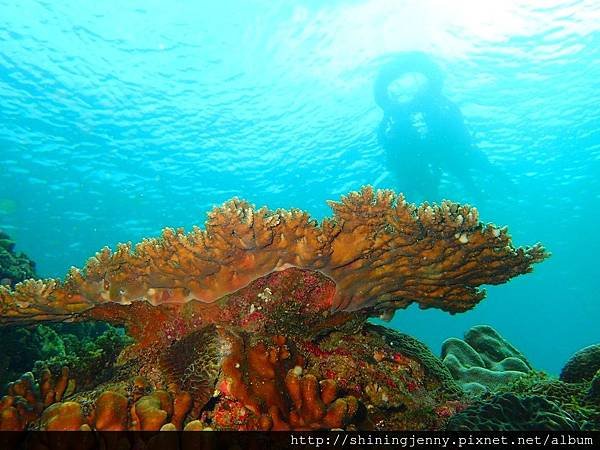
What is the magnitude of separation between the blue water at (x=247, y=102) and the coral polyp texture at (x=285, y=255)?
16602 mm

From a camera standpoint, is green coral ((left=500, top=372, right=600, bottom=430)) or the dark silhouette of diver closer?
green coral ((left=500, top=372, right=600, bottom=430))

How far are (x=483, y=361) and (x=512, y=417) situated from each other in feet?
13.8

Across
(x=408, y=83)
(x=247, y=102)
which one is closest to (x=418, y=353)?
(x=247, y=102)

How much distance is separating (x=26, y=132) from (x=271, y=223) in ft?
83.6

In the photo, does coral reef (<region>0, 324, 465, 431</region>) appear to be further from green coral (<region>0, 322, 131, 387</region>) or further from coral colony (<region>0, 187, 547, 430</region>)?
green coral (<region>0, 322, 131, 387</region>)

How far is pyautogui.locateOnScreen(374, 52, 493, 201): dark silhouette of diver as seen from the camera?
21.7m

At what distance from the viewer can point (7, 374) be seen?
5.11 m

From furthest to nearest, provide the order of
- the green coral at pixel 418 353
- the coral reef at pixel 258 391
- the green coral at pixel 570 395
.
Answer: the green coral at pixel 418 353 → the green coral at pixel 570 395 → the coral reef at pixel 258 391

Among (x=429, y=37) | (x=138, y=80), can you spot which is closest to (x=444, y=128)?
(x=429, y=37)

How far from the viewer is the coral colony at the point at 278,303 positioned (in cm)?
277

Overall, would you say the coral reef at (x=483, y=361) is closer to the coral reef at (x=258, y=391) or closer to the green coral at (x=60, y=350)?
the coral reef at (x=258, y=391)

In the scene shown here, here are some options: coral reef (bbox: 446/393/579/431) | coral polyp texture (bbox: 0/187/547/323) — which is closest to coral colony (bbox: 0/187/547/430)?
coral polyp texture (bbox: 0/187/547/323)

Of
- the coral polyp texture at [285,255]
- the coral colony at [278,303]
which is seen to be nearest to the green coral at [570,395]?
the coral colony at [278,303]

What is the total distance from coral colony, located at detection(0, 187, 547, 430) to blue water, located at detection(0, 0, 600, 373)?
16658mm
